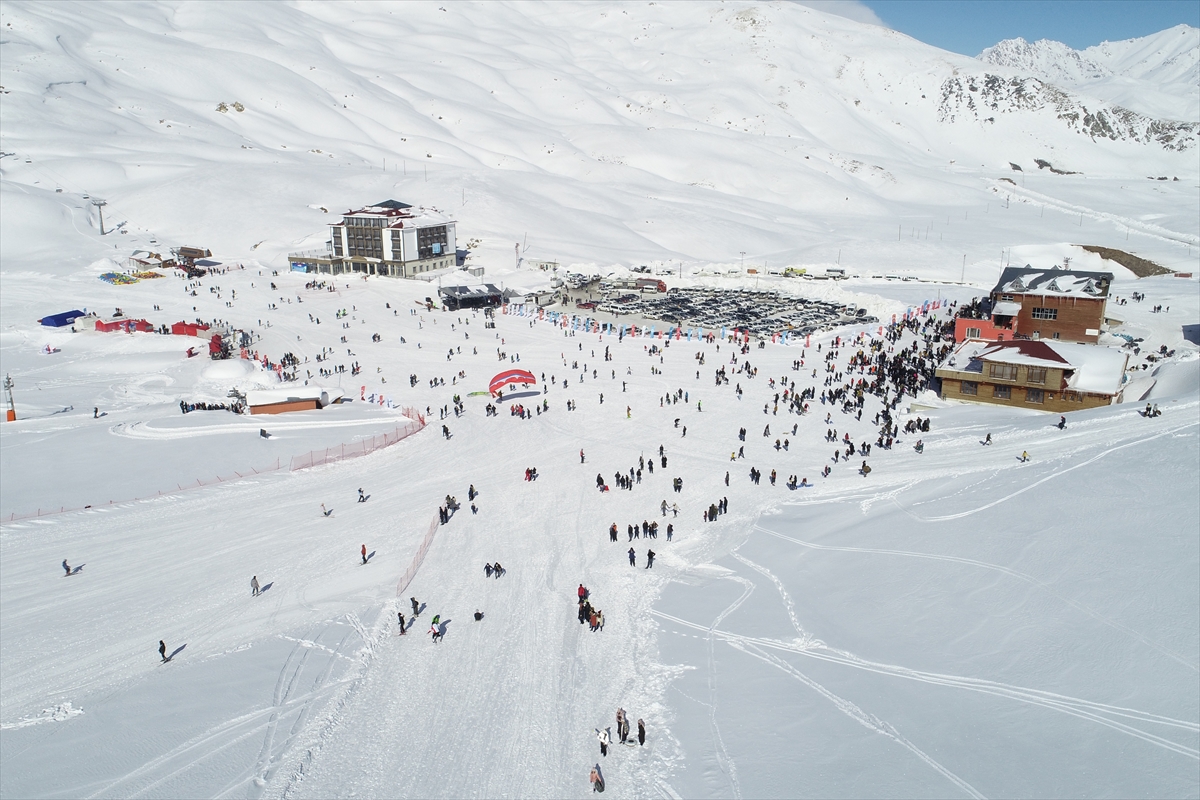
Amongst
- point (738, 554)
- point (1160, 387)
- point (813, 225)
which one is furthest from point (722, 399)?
point (813, 225)

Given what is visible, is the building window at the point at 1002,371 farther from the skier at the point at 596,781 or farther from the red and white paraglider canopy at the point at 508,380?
the skier at the point at 596,781

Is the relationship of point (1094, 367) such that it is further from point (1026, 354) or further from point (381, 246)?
point (381, 246)

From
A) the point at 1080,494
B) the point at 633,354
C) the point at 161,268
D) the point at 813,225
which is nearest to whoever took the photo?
the point at 1080,494

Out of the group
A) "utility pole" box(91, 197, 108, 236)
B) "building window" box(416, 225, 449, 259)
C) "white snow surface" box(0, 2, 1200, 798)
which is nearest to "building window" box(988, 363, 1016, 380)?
"white snow surface" box(0, 2, 1200, 798)

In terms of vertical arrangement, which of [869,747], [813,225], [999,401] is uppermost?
[813,225]

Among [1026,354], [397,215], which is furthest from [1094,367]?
[397,215]

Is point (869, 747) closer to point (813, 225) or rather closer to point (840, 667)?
point (840, 667)

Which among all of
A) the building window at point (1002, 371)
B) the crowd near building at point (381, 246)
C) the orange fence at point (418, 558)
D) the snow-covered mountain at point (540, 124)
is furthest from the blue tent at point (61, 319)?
the building window at point (1002, 371)
